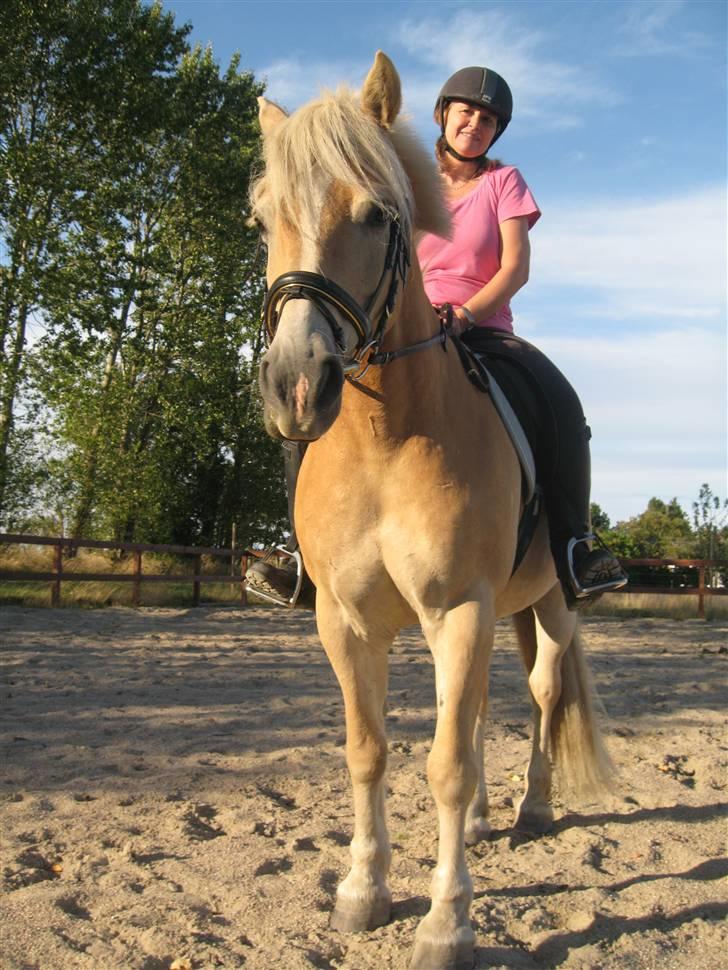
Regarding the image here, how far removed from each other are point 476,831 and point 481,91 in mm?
3561

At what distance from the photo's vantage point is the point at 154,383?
998 inches

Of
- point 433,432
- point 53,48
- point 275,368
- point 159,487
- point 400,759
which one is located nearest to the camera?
point 275,368

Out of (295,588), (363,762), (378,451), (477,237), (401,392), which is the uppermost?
(477,237)

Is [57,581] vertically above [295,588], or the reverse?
[295,588]

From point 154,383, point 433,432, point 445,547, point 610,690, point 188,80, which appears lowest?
point 610,690

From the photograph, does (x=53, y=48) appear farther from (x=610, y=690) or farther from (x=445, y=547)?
(x=445, y=547)

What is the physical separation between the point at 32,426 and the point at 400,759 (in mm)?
16795

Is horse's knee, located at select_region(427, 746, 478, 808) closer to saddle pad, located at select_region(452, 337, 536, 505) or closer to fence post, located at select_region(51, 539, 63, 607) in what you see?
saddle pad, located at select_region(452, 337, 536, 505)

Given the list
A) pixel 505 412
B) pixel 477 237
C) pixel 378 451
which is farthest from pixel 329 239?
pixel 477 237

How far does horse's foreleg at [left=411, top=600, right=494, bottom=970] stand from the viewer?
2.93m

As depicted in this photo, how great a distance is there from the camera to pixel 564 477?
4066 millimetres

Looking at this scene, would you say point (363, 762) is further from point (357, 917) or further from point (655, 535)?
point (655, 535)

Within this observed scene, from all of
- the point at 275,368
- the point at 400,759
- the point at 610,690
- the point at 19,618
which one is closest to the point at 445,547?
the point at 275,368

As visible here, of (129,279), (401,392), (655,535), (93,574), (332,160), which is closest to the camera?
(332,160)
